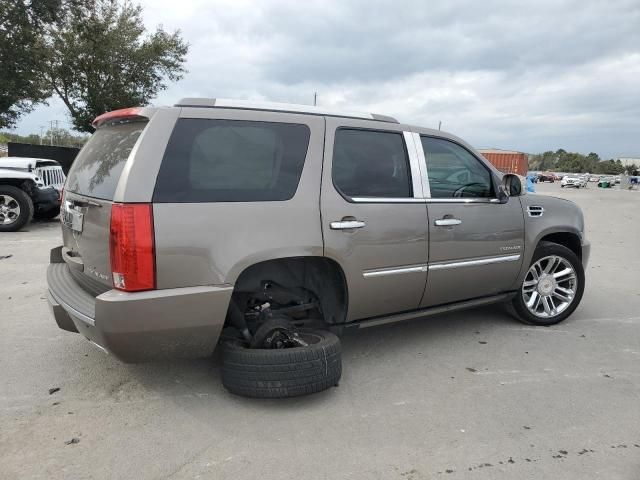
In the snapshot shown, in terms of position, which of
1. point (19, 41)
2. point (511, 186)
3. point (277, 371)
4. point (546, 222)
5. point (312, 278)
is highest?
point (19, 41)

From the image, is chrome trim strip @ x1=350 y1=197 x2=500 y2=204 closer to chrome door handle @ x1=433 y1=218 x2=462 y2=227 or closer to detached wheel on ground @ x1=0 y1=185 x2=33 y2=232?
chrome door handle @ x1=433 y1=218 x2=462 y2=227

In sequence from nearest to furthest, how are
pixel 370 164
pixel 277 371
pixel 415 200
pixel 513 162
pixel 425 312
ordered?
pixel 277 371
pixel 370 164
pixel 415 200
pixel 425 312
pixel 513 162

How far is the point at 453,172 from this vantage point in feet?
13.5

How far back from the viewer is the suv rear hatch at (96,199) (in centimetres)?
299

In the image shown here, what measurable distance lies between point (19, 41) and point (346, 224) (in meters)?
20.0

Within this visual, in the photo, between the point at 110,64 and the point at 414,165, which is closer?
the point at 414,165

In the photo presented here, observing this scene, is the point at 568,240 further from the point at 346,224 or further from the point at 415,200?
the point at 346,224

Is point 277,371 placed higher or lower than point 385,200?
lower

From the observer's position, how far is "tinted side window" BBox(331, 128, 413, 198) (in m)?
3.47

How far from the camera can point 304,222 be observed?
10.6ft

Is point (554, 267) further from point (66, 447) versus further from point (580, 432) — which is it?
point (66, 447)

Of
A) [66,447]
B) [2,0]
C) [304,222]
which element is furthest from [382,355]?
[2,0]

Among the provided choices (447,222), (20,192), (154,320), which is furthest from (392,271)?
(20,192)

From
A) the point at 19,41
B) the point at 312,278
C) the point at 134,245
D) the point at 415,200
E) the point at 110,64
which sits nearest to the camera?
the point at 134,245
